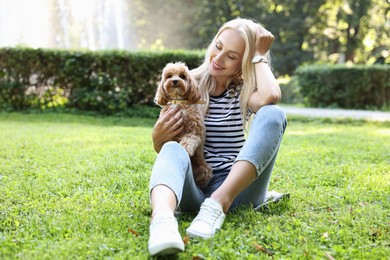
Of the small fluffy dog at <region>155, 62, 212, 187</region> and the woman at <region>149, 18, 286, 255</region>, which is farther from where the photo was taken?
the small fluffy dog at <region>155, 62, 212, 187</region>

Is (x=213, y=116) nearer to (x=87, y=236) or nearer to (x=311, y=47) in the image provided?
(x=87, y=236)

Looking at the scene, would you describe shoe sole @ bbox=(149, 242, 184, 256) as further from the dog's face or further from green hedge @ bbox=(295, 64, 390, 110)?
green hedge @ bbox=(295, 64, 390, 110)

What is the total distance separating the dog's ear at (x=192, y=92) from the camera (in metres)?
3.40

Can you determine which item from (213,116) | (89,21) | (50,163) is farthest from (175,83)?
(89,21)

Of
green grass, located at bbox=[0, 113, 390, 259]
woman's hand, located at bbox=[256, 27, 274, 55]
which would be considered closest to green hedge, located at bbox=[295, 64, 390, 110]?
green grass, located at bbox=[0, 113, 390, 259]

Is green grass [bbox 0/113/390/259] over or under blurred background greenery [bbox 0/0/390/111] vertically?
under

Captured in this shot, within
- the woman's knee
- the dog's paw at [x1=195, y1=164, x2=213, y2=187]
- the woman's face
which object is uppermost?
the woman's face

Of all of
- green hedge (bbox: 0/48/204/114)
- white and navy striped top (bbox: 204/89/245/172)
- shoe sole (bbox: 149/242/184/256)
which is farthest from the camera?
green hedge (bbox: 0/48/204/114)

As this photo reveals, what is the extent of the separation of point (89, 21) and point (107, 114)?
15636 millimetres

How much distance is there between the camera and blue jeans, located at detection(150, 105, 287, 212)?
8.93 ft

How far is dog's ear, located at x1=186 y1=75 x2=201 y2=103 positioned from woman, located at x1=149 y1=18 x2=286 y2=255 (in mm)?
68

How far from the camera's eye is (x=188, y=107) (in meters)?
3.38

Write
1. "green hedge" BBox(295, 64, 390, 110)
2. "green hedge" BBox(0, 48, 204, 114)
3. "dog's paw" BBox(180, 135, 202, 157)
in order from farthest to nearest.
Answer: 1. "green hedge" BBox(295, 64, 390, 110)
2. "green hedge" BBox(0, 48, 204, 114)
3. "dog's paw" BBox(180, 135, 202, 157)

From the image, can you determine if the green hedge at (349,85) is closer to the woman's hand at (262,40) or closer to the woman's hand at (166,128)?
the woman's hand at (262,40)
